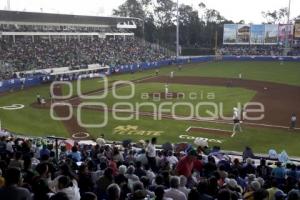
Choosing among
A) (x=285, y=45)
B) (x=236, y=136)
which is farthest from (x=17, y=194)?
(x=285, y=45)

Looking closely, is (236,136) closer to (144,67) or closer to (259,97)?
(259,97)

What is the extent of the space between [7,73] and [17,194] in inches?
1784

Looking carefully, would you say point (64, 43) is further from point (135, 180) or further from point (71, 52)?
point (135, 180)

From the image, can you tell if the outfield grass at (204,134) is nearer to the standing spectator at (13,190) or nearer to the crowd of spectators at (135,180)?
the crowd of spectators at (135,180)

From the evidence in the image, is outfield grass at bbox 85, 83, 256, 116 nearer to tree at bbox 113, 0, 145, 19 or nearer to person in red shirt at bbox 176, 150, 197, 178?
person in red shirt at bbox 176, 150, 197, 178

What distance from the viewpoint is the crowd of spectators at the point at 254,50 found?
8225 cm

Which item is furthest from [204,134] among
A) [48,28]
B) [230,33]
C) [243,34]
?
[230,33]

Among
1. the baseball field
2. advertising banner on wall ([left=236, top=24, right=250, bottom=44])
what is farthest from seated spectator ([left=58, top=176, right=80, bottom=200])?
advertising banner on wall ([left=236, top=24, right=250, bottom=44])

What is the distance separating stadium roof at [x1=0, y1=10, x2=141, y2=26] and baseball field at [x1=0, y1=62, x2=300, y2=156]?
14.4m

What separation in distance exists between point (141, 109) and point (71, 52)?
3302cm

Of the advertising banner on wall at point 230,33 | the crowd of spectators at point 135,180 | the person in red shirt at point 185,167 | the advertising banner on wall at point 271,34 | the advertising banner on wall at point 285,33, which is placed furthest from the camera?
the advertising banner on wall at point 230,33

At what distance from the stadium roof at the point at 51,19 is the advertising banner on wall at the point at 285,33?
31744mm

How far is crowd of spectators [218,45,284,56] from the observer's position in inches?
3238

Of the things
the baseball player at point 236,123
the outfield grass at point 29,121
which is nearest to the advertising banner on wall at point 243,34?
the outfield grass at point 29,121
